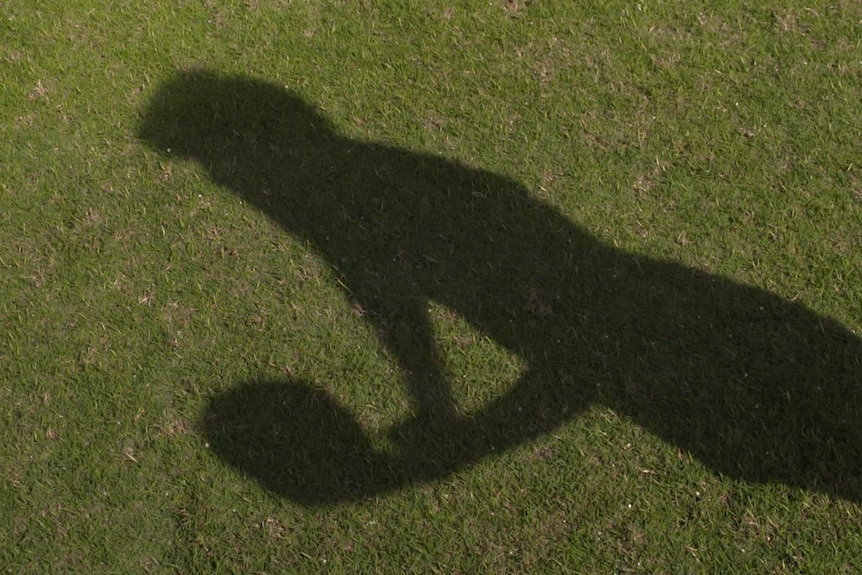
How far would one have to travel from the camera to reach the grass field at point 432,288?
12.5 ft

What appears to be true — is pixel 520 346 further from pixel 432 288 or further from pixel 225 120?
pixel 225 120

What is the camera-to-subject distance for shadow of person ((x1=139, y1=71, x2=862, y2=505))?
12.6 ft

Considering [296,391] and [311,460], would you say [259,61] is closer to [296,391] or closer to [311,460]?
[296,391]

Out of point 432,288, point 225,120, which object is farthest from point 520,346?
point 225,120

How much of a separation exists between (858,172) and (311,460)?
3082mm

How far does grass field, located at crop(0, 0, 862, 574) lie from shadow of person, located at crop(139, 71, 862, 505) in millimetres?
14

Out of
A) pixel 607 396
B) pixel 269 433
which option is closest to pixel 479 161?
pixel 607 396

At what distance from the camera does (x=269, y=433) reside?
4.02 meters

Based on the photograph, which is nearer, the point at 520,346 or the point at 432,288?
the point at 520,346

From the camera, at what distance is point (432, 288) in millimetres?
4309

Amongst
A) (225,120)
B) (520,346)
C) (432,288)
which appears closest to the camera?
(520,346)

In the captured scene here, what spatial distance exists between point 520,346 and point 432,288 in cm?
53

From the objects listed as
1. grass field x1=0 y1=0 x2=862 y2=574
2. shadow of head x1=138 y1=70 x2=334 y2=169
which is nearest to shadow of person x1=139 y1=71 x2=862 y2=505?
grass field x1=0 y1=0 x2=862 y2=574

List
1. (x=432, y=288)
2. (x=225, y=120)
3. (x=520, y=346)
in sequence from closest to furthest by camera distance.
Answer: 1. (x=520, y=346)
2. (x=432, y=288)
3. (x=225, y=120)
